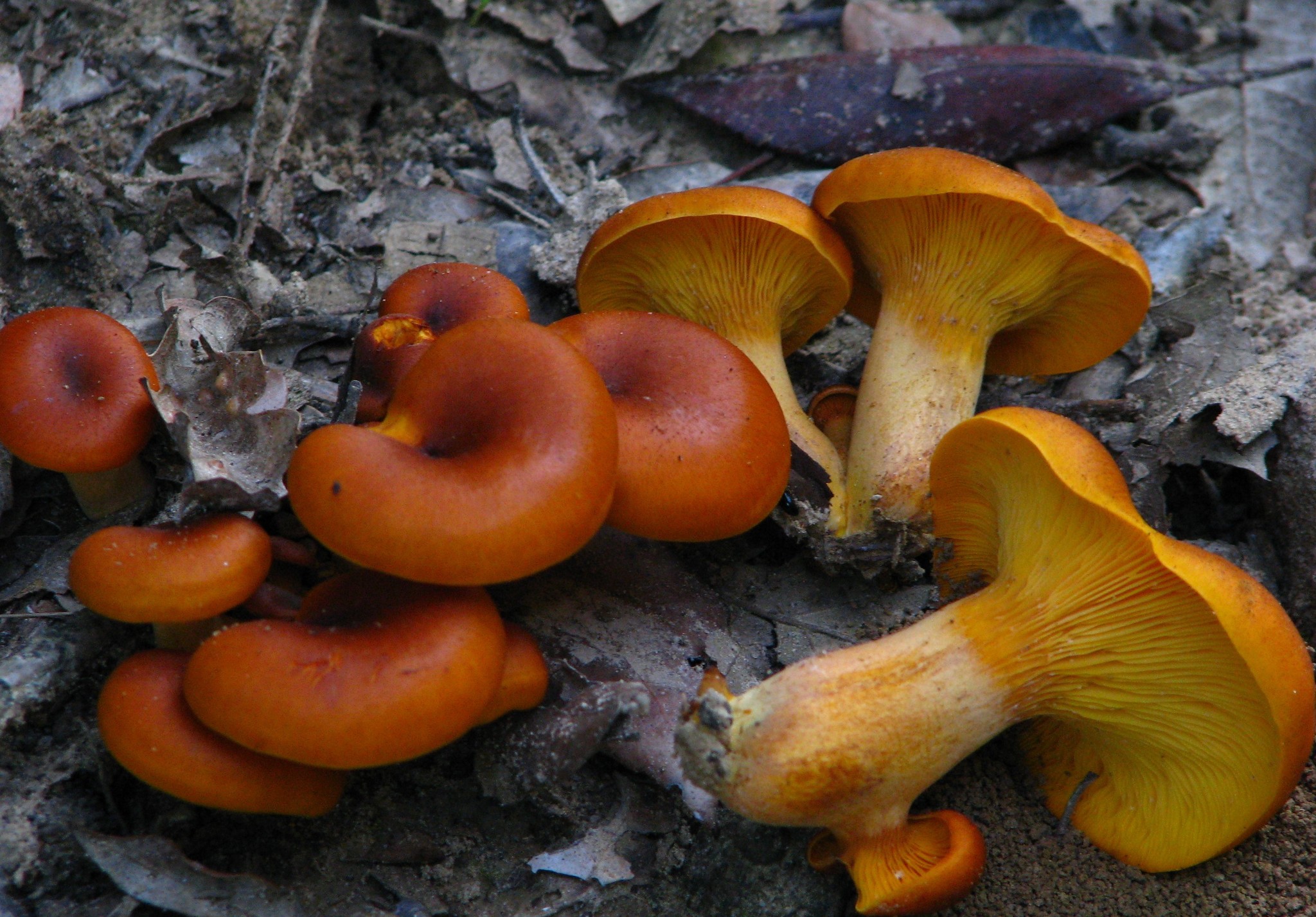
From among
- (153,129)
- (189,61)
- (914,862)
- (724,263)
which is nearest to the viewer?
(914,862)

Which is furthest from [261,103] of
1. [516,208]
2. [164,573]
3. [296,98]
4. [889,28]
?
[889,28]

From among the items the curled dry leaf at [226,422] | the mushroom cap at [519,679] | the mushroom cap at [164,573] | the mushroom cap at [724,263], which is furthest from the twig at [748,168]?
the mushroom cap at [164,573]

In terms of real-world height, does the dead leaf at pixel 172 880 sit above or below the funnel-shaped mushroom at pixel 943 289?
below

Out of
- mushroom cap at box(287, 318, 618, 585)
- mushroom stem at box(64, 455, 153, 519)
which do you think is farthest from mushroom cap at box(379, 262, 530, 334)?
mushroom stem at box(64, 455, 153, 519)

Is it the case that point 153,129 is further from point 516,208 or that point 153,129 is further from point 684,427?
point 684,427

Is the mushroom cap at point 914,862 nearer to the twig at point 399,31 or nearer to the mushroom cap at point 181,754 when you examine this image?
the mushroom cap at point 181,754

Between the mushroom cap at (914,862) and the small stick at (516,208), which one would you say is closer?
the mushroom cap at (914,862)

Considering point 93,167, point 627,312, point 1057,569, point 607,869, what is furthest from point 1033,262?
point 93,167

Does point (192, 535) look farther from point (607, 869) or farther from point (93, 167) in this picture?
point (93, 167)
